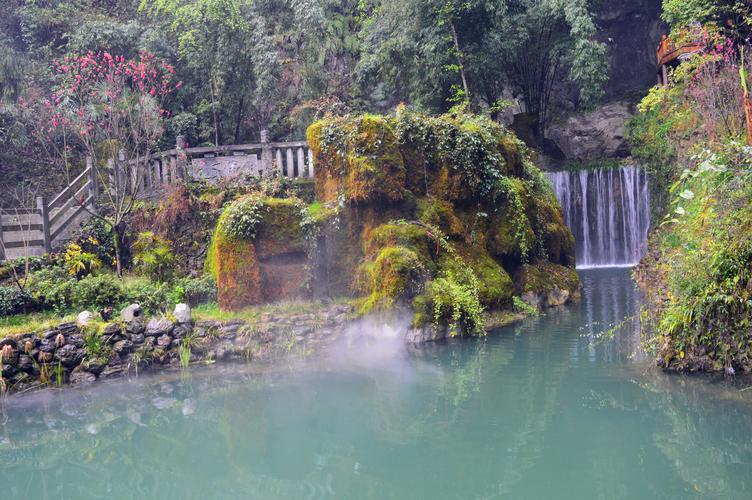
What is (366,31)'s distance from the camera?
2119 centimetres

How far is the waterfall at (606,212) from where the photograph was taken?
18922mm

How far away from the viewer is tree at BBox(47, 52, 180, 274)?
1228cm

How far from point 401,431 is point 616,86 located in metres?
22.9

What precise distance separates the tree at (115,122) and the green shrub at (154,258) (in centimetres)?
44

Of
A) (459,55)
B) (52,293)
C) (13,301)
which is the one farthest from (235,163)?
(459,55)

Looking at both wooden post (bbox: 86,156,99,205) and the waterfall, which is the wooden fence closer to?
wooden post (bbox: 86,156,99,205)

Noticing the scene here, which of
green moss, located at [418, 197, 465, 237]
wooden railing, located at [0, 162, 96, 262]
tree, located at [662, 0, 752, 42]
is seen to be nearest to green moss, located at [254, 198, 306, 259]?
green moss, located at [418, 197, 465, 237]

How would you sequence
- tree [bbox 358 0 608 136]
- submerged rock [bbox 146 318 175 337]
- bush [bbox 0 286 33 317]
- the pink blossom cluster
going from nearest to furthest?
submerged rock [bbox 146 318 175 337], bush [bbox 0 286 33 317], the pink blossom cluster, tree [bbox 358 0 608 136]

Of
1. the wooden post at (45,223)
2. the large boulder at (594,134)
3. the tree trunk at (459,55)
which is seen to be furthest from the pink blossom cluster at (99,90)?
the large boulder at (594,134)

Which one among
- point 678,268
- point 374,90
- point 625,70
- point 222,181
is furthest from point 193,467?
point 625,70

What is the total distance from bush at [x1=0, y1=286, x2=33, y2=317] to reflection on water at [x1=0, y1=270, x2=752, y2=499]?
7.65ft

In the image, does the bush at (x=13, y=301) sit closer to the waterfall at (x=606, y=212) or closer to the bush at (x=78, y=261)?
the bush at (x=78, y=261)

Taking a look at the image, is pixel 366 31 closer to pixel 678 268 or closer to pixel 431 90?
pixel 431 90

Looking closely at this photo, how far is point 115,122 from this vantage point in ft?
39.3
